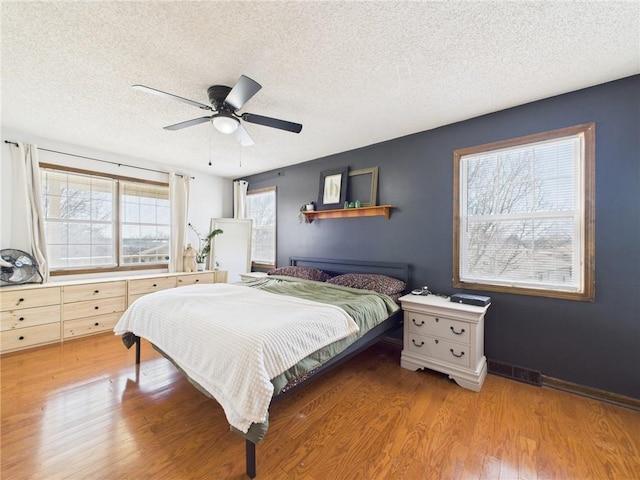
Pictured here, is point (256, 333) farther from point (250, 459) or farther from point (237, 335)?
point (250, 459)

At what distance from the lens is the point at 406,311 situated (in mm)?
2729

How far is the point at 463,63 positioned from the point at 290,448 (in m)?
2.89

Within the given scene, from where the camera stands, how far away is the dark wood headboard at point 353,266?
3.27 m

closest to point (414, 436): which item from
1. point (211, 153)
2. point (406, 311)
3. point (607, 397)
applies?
point (406, 311)

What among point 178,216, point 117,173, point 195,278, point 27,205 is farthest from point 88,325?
point 117,173

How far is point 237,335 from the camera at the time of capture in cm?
159

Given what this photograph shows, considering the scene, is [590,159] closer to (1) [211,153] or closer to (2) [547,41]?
(2) [547,41]

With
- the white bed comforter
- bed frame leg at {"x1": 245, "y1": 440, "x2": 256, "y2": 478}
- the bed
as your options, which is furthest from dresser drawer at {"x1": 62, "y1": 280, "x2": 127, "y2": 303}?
bed frame leg at {"x1": 245, "y1": 440, "x2": 256, "y2": 478}

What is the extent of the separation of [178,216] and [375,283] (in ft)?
12.0

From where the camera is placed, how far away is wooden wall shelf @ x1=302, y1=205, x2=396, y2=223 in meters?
3.37

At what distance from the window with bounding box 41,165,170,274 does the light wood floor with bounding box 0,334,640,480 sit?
1.71 meters

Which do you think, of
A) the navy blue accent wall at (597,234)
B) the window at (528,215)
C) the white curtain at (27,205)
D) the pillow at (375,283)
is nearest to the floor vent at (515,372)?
the navy blue accent wall at (597,234)

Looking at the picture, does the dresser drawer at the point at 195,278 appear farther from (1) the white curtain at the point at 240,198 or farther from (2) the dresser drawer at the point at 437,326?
(2) the dresser drawer at the point at 437,326

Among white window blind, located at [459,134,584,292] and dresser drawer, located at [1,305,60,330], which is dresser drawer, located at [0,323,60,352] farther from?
white window blind, located at [459,134,584,292]
